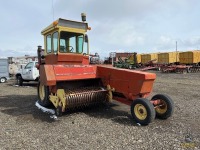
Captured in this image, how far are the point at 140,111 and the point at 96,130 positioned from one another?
Answer: 4.07ft

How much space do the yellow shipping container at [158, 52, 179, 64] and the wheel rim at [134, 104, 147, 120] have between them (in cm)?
2927

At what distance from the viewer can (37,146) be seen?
16.8 feet

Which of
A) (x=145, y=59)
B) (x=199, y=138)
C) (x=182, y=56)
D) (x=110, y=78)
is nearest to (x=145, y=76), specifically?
(x=110, y=78)

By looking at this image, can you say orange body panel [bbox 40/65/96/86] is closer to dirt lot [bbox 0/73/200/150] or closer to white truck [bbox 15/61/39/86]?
dirt lot [bbox 0/73/200/150]

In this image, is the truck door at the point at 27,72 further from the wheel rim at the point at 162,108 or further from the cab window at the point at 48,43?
the wheel rim at the point at 162,108

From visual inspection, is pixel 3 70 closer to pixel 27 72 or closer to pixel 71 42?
pixel 27 72

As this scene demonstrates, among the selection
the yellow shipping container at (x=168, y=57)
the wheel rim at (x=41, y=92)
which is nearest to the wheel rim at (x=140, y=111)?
the wheel rim at (x=41, y=92)

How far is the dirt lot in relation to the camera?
512 centimetres

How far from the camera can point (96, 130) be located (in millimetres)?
6023

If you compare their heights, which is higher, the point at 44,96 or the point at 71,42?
the point at 71,42

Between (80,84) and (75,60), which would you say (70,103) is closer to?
(80,84)

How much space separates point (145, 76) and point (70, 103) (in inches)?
87.6

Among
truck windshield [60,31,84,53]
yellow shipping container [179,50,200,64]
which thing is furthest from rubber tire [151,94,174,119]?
yellow shipping container [179,50,200,64]

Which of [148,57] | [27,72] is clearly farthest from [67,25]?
[148,57]
